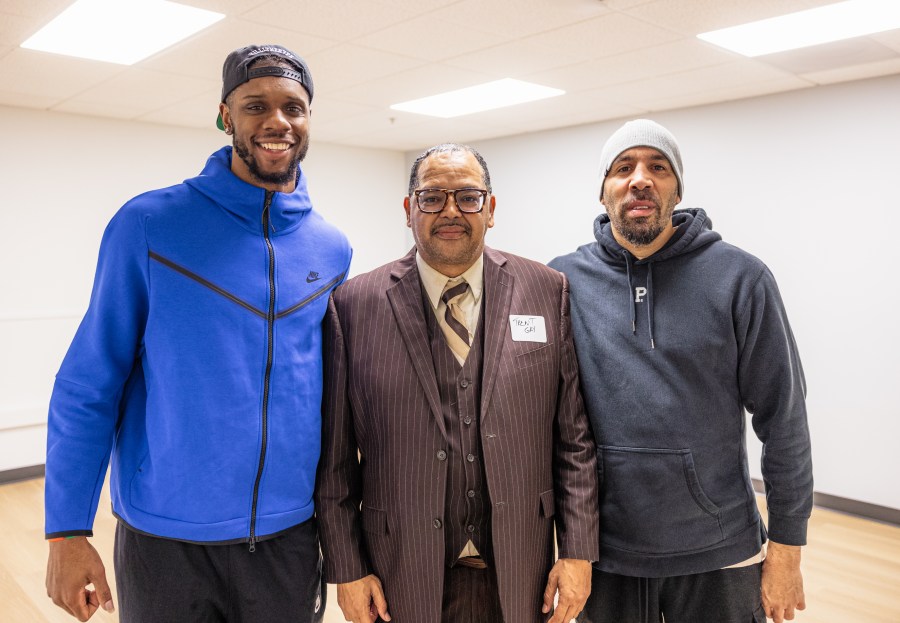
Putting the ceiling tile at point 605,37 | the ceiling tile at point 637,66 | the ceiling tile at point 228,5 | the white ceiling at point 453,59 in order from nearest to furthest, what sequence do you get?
the ceiling tile at point 228,5
the white ceiling at point 453,59
the ceiling tile at point 605,37
the ceiling tile at point 637,66

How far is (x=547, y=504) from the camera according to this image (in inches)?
66.5

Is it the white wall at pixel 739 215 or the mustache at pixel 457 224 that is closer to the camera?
the mustache at pixel 457 224

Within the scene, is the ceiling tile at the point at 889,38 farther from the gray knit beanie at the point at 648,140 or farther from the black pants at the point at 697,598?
the black pants at the point at 697,598

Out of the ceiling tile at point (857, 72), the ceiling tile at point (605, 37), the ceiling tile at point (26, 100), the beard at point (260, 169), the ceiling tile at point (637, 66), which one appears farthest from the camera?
the ceiling tile at point (26, 100)

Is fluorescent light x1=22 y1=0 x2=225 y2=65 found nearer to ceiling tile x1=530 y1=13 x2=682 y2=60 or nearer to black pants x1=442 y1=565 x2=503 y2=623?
ceiling tile x1=530 y1=13 x2=682 y2=60

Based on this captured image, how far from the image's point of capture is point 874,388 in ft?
14.7

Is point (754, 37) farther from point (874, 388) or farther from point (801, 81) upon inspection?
point (874, 388)

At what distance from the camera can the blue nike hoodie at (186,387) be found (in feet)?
5.01

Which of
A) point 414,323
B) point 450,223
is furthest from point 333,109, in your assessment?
point 414,323

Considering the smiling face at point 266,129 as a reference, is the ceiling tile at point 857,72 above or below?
above

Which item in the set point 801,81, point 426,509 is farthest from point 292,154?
point 801,81

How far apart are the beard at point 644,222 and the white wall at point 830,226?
11.0 ft

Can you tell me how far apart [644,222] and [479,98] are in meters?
3.56

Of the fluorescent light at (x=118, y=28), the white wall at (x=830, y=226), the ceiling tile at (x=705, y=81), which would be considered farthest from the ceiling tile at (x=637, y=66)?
the fluorescent light at (x=118, y=28)
